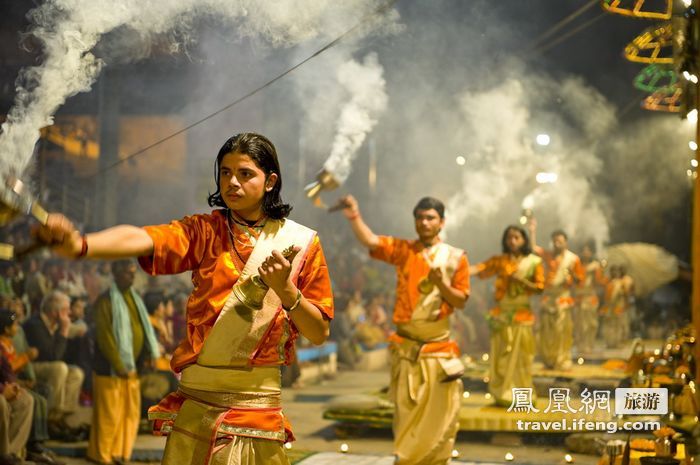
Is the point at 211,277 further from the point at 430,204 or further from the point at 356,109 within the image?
the point at 356,109

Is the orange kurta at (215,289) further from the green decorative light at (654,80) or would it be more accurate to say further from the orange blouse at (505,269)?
the green decorative light at (654,80)

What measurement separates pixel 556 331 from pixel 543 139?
8.18 ft

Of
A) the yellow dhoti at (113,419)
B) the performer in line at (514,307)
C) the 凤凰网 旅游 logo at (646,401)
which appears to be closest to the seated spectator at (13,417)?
the yellow dhoti at (113,419)

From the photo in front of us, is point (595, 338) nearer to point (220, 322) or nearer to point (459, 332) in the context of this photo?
point (459, 332)

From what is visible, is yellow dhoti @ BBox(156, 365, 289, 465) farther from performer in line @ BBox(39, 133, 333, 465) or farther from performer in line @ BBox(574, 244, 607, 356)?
performer in line @ BBox(574, 244, 607, 356)

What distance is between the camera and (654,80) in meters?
11.7

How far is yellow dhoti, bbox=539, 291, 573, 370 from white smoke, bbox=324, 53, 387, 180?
307cm

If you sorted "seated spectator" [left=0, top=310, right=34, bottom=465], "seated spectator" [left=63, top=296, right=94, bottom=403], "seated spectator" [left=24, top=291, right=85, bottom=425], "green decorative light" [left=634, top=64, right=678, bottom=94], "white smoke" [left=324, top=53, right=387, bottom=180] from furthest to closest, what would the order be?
1. "green decorative light" [left=634, top=64, right=678, bottom=94]
2. "white smoke" [left=324, top=53, right=387, bottom=180]
3. "seated spectator" [left=63, top=296, right=94, bottom=403]
4. "seated spectator" [left=24, top=291, right=85, bottom=425]
5. "seated spectator" [left=0, top=310, right=34, bottom=465]

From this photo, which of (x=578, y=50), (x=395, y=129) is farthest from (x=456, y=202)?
(x=578, y=50)

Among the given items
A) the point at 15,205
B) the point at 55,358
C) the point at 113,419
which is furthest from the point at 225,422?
the point at 55,358

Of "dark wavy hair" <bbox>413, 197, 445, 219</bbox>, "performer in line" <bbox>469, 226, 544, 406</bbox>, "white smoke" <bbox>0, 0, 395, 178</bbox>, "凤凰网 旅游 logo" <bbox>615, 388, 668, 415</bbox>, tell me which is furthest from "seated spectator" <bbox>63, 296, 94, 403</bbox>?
"凤凰网 旅游 logo" <bbox>615, 388, 668, 415</bbox>

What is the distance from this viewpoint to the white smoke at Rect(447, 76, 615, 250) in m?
11.6

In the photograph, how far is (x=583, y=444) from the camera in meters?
7.81

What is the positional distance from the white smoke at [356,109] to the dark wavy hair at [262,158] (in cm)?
549
